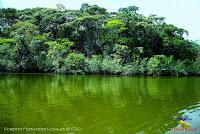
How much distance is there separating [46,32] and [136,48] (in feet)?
36.4

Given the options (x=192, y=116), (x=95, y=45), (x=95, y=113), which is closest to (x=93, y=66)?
(x=95, y=45)

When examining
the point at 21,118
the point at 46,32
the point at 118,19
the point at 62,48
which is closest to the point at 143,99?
the point at 21,118

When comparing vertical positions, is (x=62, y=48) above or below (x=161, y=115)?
above

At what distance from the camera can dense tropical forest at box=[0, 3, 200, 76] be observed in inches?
1320

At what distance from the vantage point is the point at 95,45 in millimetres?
37656

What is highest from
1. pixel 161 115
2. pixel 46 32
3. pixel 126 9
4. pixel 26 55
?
pixel 126 9

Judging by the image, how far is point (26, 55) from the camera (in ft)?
115

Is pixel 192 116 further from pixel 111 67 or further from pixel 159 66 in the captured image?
pixel 159 66

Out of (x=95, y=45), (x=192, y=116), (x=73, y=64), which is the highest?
(x=95, y=45)

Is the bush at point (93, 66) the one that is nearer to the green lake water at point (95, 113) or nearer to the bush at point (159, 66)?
the bush at point (159, 66)

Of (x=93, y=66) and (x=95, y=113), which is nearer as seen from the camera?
(x=95, y=113)

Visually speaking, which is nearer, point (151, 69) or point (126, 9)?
point (151, 69)

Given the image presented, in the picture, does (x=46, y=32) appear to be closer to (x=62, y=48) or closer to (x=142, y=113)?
(x=62, y=48)

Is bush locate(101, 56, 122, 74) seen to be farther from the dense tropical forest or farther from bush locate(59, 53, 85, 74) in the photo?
bush locate(59, 53, 85, 74)
